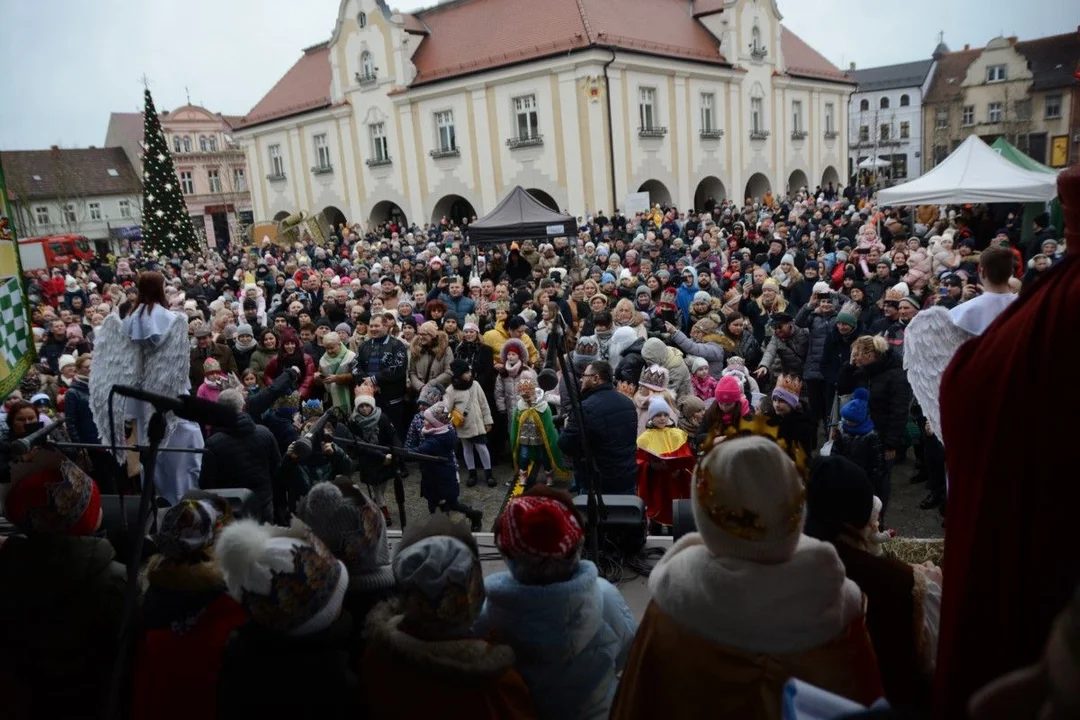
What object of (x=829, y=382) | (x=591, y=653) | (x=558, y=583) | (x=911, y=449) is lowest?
(x=911, y=449)

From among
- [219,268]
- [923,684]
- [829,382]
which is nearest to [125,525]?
[923,684]

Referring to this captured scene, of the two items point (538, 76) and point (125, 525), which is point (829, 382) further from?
point (538, 76)

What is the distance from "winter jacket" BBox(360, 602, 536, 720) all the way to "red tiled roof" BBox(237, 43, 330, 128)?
31516 millimetres

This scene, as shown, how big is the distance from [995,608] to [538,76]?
2525cm

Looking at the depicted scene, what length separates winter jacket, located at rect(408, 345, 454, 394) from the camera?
760cm

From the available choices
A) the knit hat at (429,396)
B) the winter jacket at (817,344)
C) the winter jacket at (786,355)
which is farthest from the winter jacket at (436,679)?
the winter jacket at (817,344)

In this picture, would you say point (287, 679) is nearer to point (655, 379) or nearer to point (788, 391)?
point (788, 391)

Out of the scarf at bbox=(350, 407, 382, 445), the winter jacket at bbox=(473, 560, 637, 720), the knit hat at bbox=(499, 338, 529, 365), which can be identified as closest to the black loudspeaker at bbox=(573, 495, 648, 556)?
the winter jacket at bbox=(473, 560, 637, 720)

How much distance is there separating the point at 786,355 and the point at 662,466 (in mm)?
2478

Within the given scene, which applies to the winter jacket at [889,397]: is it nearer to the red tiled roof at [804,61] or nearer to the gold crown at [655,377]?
the gold crown at [655,377]

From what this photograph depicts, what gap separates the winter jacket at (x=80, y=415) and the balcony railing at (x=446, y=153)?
22.0m

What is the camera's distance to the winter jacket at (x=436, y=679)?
1923 mm

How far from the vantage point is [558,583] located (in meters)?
2.22

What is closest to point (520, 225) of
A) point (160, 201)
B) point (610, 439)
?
point (610, 439)
